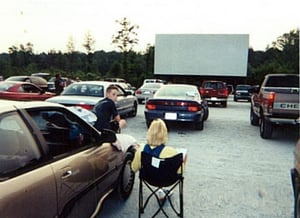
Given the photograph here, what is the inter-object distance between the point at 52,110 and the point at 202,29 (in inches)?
1517

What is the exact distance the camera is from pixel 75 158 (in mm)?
2934

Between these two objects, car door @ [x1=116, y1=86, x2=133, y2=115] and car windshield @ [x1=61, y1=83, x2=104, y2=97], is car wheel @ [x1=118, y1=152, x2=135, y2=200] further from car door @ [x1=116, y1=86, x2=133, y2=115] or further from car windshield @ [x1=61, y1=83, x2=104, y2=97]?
car door @ [x1=116, y1=86, x2=133, y2=115]

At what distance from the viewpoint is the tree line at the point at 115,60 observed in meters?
43.7

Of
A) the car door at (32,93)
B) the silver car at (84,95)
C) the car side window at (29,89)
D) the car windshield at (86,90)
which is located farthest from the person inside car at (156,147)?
the car side window at (29,89)

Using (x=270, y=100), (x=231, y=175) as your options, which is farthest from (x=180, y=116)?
(x=231, y=175)

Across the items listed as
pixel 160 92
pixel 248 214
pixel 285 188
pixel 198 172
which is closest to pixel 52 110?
pixel 248 214

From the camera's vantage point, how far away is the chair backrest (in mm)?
3609

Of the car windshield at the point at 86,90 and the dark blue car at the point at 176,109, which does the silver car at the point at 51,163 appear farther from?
the car windshield at the point at 86,90

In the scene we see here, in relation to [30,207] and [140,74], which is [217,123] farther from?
[140,74]

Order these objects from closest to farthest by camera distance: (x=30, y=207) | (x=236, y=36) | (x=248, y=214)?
(x=30, y=207) < (x=248, y=214) < (x=236, y=36)

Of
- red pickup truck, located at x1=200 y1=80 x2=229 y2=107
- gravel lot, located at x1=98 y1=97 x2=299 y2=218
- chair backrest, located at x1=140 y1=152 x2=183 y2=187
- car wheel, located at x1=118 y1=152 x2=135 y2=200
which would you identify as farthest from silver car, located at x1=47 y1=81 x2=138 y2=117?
red pickup truck, located at x1=200 y1=80 x2=229 y2=107

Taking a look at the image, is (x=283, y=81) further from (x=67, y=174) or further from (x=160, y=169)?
(x=67, y=174)

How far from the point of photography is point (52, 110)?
3.08 meters

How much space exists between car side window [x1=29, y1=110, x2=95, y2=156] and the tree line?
37.7m
